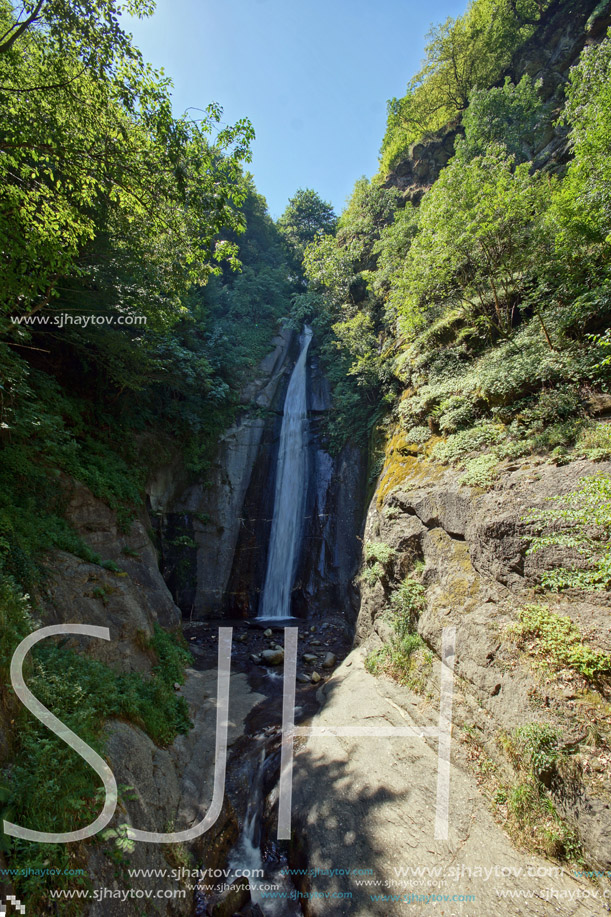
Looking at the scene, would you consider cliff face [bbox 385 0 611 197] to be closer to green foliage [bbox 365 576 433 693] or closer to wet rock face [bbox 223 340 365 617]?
wet rock face [bbox 223 340 365 617]

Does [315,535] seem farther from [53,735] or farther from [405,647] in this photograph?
[53,735]

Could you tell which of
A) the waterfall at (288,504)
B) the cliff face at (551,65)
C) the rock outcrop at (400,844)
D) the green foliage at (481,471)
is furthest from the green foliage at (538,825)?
the cliff face at (551,65)

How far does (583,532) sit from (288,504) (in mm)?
13702

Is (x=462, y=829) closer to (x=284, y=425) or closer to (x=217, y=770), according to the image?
(x=217, y=770)

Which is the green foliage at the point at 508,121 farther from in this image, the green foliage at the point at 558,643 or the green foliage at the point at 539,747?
the green foliage at the point at 539,747

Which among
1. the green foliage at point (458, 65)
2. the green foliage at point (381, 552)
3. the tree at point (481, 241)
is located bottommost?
the green foliage at point (381, 552)

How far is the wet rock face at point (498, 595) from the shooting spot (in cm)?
407

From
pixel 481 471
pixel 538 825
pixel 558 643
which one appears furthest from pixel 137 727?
pixel 481 471

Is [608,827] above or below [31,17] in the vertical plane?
below

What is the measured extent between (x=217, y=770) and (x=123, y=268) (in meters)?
11.1

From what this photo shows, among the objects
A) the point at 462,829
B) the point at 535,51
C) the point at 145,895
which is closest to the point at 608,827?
the point at 462,829

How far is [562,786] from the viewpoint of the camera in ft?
12.5
